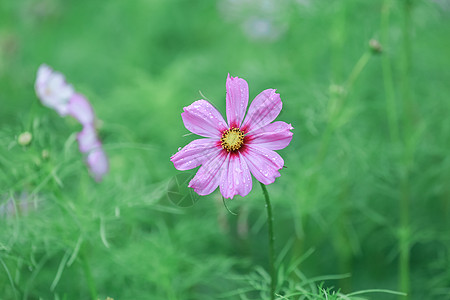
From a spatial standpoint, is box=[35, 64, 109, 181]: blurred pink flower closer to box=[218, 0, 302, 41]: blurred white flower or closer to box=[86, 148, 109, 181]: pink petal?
box=[86, 148, 109, 181]: pink petal

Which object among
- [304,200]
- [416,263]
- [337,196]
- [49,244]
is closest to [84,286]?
[49,244]

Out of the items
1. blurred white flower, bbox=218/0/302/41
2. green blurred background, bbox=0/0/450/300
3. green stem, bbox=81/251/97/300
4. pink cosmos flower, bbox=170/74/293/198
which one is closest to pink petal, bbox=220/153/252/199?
pink cosmos flower, bbox=170/74/293/198

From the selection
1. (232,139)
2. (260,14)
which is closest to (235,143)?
(232,139)

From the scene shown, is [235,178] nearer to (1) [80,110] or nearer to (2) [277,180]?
(1) [80,110]

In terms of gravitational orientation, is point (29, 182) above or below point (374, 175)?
below

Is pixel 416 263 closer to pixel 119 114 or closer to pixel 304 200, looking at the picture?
pixel 304 200

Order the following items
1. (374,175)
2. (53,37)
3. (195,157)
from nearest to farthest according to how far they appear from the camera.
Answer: (195,157) < (374,175) < (53,37)
